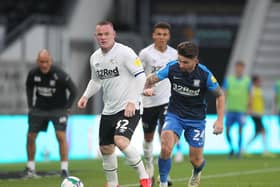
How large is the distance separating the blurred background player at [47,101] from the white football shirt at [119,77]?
427 centimetres

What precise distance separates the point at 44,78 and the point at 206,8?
20583mm

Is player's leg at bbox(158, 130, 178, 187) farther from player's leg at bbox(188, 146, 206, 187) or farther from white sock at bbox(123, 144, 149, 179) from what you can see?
player's leg at bbox(188, 146, 206, 187)

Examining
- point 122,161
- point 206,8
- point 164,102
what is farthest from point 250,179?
point 206,8

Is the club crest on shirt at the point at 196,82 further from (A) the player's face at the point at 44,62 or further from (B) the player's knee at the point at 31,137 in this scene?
(B) the player's knee at the point at 31,137

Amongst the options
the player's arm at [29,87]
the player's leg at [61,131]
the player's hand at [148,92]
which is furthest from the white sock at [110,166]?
the player's arm at [29,87]

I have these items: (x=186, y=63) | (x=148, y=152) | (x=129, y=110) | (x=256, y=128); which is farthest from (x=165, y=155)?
(x=256, y=128)

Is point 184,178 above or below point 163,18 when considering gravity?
below

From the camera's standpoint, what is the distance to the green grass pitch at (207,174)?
49.3 feet

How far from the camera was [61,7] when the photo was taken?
112 ft

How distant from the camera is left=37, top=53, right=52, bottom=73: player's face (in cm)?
1666

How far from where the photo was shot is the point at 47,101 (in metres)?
16.9

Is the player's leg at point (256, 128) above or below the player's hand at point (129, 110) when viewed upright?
below

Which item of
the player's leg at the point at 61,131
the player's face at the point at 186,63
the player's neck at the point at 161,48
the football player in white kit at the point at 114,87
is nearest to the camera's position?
the player's face at the point at 186,63

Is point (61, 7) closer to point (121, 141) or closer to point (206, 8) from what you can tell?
point (206, 8)
